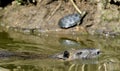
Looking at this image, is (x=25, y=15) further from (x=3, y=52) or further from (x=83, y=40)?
(x=3, y=52)

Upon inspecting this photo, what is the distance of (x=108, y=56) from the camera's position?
35.1 ft

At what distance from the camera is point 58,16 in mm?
15742

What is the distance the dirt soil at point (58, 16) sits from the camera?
14758 millimetres

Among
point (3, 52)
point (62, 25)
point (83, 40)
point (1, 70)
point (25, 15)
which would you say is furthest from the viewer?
point (25, 15)

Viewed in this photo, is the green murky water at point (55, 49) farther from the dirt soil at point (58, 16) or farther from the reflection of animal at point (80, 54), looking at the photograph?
the dirt soil at point (58, 16)

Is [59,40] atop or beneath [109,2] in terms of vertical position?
beneath

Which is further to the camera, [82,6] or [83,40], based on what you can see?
[82,6]

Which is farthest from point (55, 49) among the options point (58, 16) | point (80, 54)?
point (58, 16)

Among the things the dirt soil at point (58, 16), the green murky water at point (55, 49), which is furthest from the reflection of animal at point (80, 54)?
the dirt soil at point (58, 16)

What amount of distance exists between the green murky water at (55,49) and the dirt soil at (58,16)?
2.18 feet

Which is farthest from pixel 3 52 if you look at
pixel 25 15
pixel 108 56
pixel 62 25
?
pixel 25 15

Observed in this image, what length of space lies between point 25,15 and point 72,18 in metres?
2.24

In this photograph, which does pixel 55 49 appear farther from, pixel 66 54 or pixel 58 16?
pixel 58 16

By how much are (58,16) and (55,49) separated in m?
4.02
